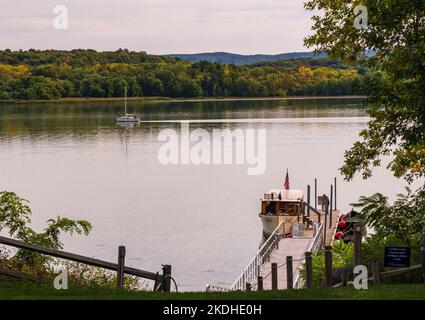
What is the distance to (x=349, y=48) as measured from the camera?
60.7 ft

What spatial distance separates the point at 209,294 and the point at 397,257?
3.40 meters

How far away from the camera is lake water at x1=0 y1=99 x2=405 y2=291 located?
132 feet

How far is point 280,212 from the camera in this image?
4375 cm

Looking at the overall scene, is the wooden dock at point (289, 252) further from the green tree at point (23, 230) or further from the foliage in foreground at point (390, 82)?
the foliage in foreground at point (390, 82)

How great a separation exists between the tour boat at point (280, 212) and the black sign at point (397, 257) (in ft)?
92.5

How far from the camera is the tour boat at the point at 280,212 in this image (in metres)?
43.0

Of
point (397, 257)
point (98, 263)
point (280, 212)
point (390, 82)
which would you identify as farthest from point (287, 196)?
point (98, 263)

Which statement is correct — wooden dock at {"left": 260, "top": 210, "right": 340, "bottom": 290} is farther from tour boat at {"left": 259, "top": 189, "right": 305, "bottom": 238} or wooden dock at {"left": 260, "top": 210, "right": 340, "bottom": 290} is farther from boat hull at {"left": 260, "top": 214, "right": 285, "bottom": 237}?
boat hull at {"left": 260, "top": 214, "right": 285, "bottom": 237}

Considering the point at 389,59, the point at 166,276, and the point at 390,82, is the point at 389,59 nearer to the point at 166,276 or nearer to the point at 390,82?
the point at 390,82

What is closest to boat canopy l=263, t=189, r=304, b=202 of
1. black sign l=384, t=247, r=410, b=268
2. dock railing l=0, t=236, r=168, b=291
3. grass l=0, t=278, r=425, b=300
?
Answer: black sign l=384, t=247, r=410, b=268

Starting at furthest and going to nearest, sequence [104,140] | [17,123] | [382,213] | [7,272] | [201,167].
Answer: [17,123] → [104,140] → [201,167] → [382,213] → [7,272]
